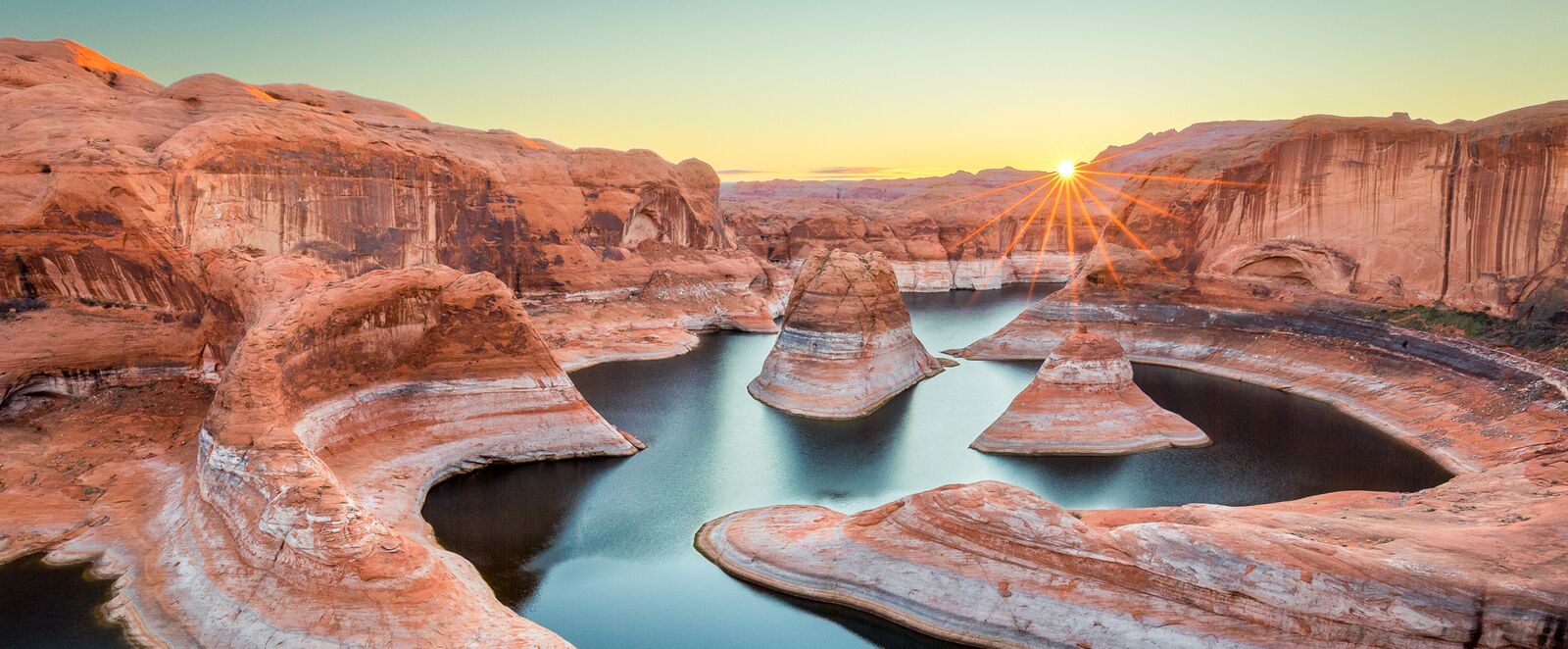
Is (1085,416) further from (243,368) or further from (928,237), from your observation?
(928,237)

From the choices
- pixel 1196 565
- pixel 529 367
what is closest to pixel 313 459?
pixel 529 367

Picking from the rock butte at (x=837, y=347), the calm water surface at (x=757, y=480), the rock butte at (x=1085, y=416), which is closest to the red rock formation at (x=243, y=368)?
the calm water surface at (x=757, y=480)

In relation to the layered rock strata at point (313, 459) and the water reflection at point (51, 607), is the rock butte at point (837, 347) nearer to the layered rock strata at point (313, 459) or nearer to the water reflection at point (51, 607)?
the layered rock strata at point (313, 459)

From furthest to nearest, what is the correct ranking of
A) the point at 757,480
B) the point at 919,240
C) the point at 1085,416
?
the point at 919,240 < the point at 1085,416 < the point at 757,480

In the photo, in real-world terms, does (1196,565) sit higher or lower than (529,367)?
lower

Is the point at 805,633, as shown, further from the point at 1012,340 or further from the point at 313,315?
the point at 1012,340

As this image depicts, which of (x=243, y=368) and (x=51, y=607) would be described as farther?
(x=243, y=368)

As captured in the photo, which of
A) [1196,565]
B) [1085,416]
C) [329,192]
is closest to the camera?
[1196,565]
